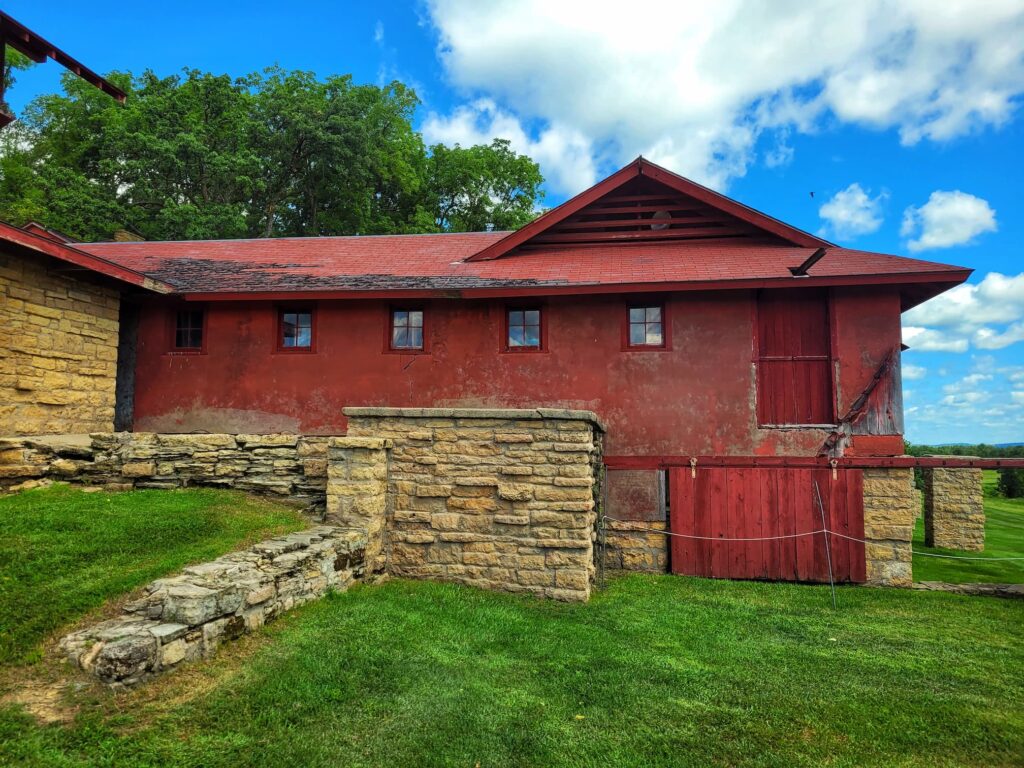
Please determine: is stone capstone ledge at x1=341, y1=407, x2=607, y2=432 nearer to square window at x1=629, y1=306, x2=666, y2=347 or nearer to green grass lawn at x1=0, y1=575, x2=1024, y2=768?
green grass lawn at x1=0, y1=575, x2=1024, y2=768

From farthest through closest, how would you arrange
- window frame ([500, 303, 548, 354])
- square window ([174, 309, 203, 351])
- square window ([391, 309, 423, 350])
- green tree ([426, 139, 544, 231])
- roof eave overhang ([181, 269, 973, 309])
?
green tree ([426, 139, 544, 231]) → square window ([174, 309, 203, 351]) → square window ([391, 309, 423, 350]) → window frame ([500, 303, 548, 354]) → roof eave overhang ([181, 269, 973, 309])

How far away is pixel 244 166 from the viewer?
23.6m

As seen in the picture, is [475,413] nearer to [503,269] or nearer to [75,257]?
[503,269]

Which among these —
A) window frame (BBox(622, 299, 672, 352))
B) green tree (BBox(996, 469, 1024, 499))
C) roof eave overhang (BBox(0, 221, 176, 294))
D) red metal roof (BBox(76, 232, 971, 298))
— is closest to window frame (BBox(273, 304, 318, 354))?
red metal roof (BBox(76, 232, 971, 298))

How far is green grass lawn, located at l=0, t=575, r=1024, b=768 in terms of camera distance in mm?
3406

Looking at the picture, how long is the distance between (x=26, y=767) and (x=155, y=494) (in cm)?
493

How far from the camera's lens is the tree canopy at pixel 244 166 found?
22.0m

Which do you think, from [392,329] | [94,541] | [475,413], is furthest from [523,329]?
[94,541]

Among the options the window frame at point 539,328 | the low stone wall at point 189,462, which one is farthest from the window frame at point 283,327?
the window frame at point 539,328

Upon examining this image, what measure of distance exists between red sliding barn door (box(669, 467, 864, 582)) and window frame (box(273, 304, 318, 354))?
7.31m

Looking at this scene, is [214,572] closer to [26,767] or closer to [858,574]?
[26,767]

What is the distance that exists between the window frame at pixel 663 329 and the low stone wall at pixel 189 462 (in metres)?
5.51

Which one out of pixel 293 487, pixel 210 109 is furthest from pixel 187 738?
pixel 210 109

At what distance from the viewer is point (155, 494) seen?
7.36 metres
